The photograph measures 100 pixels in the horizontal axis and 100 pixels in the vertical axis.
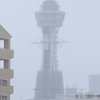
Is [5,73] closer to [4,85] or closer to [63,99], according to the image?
[4,85]

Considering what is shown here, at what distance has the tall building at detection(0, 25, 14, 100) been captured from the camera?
52.6m

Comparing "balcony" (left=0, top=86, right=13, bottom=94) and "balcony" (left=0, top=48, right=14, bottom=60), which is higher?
"balcony" (left=0, top=48, right=14, bottom=60)

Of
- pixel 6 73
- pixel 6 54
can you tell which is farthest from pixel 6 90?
pixel 6 54

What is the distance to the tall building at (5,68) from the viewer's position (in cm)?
5262

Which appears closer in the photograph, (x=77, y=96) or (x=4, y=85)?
(x=4, y=85)

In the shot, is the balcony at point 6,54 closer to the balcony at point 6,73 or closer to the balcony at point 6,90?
the balcony at point 6,73

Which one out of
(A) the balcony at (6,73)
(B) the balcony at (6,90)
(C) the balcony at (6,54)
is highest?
(C) the balcony at (6,54)

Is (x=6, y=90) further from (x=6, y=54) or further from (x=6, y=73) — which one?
(x=6, y=54)

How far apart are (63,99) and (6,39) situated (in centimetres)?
4004

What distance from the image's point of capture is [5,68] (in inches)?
2103

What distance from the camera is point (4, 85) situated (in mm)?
52969

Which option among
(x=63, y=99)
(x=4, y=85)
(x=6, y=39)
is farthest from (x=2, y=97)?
(x=63, y=99)

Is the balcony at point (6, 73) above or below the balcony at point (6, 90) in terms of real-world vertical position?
above

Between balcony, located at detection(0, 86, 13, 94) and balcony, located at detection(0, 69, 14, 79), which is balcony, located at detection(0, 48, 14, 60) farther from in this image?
balcony, located at detection(0, 86, 13, 94)
